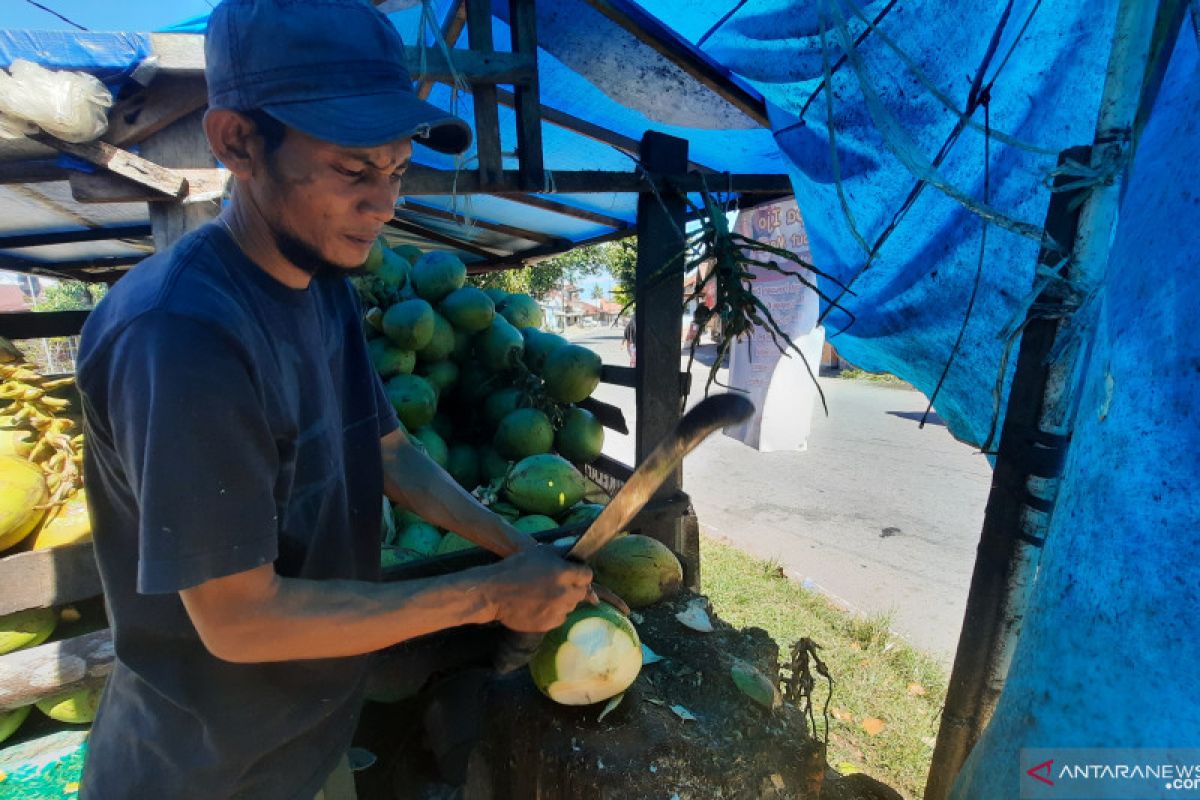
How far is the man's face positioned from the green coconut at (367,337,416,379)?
6.17 ft

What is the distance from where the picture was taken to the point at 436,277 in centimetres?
345

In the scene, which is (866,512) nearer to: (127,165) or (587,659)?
(587,659)

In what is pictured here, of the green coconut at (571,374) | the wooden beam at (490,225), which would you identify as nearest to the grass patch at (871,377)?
the wooden beam at (490,225)

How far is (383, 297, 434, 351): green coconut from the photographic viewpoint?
296cm

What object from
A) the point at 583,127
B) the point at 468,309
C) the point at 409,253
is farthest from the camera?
the point at 409,253

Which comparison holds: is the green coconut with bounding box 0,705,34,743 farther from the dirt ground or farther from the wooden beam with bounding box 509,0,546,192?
the wooden beam with bounding box 509,0,546,192

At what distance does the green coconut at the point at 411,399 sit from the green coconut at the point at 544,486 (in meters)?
0.59

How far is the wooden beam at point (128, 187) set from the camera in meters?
1.85

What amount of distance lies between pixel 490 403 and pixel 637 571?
1587 mm

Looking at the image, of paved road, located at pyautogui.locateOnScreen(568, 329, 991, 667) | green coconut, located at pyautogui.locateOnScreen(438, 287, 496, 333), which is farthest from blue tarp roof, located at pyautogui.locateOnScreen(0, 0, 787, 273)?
paved road, located at pyautogui.locateOnScreen(568, 329, 991, 667)

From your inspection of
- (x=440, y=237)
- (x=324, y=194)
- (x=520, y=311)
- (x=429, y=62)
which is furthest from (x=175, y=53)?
(x=440, y=237)

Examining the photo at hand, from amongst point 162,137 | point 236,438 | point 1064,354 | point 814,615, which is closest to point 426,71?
point 162,137

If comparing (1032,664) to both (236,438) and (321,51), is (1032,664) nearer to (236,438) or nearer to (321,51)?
(236,438)

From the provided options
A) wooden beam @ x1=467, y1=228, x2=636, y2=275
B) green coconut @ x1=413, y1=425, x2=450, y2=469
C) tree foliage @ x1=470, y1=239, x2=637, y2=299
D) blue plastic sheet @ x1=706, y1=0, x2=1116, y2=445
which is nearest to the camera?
blue plastic sheet @ x1=706, y1=0, x2=1116, y2=445
